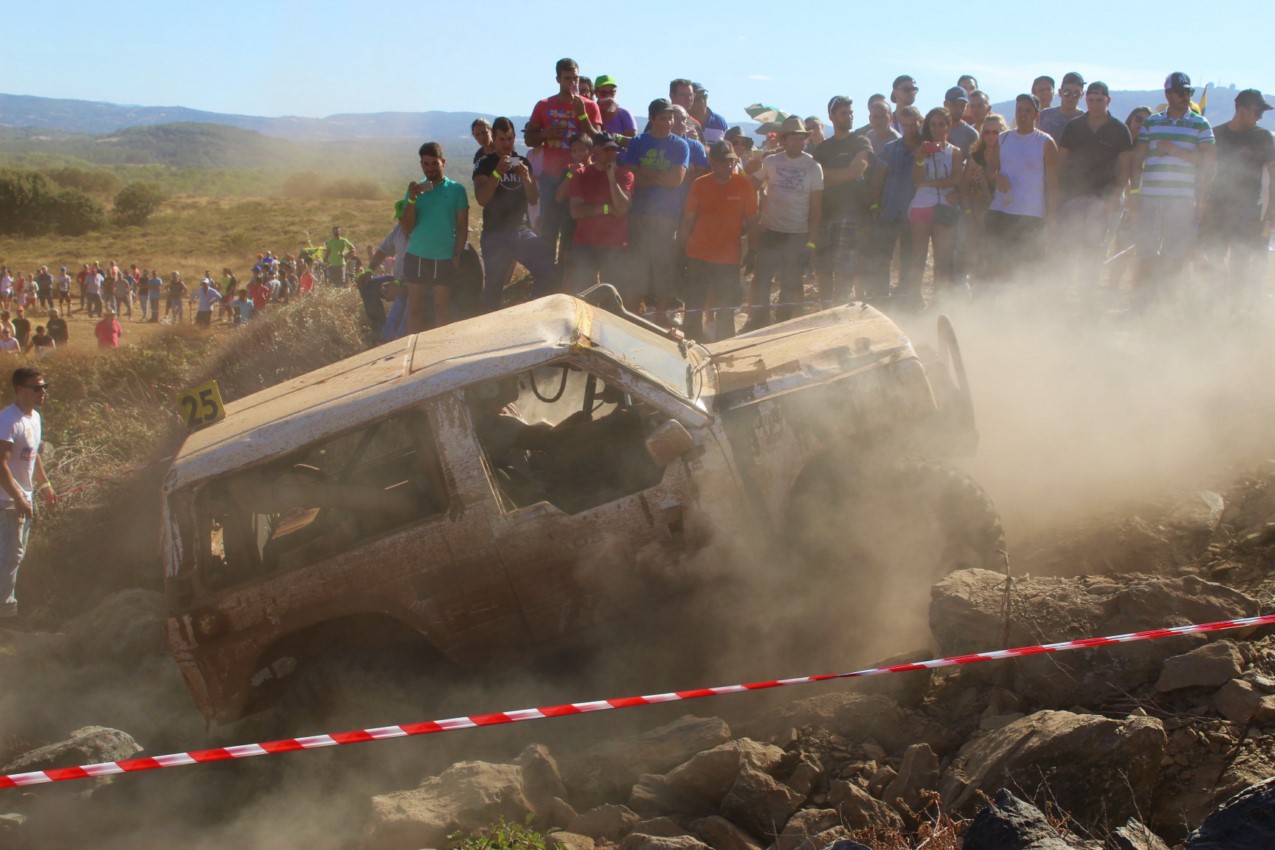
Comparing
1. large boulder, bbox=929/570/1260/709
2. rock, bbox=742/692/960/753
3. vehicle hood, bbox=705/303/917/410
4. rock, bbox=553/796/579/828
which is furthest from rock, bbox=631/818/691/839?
vehicle hood, bbox=705/303/917/410

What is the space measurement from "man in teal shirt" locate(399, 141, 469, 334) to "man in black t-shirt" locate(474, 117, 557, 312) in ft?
0.78

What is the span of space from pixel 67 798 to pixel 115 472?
624 centimetres

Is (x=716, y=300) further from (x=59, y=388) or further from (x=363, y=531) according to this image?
(x=59, y=388)

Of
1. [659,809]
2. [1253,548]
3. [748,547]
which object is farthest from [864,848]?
[1253,548]

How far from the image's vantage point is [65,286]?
33.7m

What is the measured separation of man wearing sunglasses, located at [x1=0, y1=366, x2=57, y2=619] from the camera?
8195mm

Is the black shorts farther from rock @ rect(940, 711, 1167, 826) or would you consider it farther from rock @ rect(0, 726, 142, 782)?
rock @ rect(940, 711, 1167, 826)

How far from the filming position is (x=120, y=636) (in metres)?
7.01

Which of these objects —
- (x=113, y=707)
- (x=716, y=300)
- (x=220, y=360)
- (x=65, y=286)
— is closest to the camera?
(x=113, y=707)

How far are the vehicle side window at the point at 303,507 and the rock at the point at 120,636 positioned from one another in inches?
81.5

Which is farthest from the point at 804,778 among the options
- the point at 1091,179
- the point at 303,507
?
the point at 1091,179

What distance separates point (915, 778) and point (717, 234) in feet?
21.6

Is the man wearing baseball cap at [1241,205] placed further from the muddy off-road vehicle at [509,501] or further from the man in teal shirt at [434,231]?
the man in teal shirt at [434,231]

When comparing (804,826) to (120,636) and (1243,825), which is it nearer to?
(1243,825)
